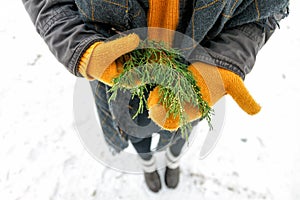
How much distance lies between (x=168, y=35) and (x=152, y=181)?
1099 millimetres

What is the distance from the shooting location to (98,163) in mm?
1733

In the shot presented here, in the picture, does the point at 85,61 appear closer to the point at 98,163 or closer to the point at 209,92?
the point at 209,92

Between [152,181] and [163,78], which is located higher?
[163,78]

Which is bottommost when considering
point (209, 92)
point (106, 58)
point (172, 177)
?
point (172, 177)

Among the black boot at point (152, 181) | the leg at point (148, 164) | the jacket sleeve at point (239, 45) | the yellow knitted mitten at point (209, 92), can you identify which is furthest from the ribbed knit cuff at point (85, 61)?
the black boot at point (152, 181)

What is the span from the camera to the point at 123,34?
0.78 m

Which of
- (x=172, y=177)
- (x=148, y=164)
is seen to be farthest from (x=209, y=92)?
(x=172, y=177)

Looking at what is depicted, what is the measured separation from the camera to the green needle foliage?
77cm

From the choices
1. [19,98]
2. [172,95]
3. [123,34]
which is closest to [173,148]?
[172,95]

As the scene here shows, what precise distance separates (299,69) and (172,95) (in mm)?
1806

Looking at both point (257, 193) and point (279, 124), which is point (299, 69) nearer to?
point (279, 124)

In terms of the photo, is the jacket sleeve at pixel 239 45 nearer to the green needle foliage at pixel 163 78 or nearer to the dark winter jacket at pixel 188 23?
the dark winter jacket at pixel 188 23

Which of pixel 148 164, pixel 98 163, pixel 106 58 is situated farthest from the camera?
pixel 98 163

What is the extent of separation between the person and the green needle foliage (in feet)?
0.10
